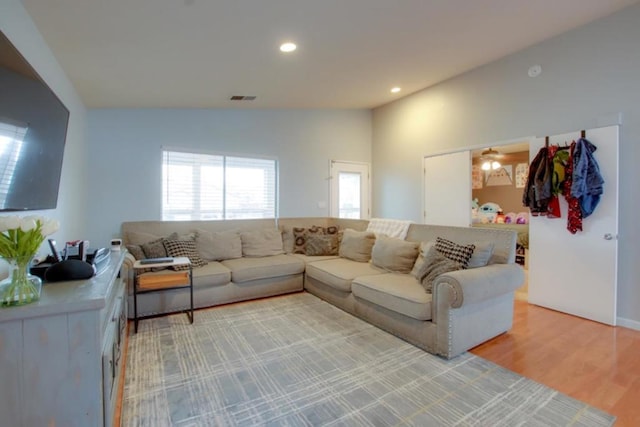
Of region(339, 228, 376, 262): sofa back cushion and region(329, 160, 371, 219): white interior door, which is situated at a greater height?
region(329, 160, 371, 219): white interior door

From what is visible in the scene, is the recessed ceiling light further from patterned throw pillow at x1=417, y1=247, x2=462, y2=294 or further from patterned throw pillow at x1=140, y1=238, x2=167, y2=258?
patterned throw pillow at x1=140, y1=238, x2=167, y2=258

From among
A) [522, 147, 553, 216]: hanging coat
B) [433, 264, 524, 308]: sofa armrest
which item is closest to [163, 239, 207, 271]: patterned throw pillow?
[433, 264, 524, 308]: sofa armrest

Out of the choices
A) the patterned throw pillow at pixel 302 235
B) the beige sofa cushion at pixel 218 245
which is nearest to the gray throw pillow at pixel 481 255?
the patterned throw pillow at pixel 302 235

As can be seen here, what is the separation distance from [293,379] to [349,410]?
0.48 metres

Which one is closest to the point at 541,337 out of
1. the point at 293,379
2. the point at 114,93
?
the point at 293,379

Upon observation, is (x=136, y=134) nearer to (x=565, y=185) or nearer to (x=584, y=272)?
(x=565, y=185)

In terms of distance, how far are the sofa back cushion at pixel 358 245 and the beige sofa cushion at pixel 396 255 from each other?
382 millimetres

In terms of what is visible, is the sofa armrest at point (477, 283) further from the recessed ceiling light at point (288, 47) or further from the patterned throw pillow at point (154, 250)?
the patterned throw pillow at point (154, 250)

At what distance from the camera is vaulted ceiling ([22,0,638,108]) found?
208cm

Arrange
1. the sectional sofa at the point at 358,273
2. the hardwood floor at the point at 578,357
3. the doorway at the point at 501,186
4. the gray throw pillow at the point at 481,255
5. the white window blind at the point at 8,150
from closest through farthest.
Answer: the white window blind at the point at 8,150, the hardwood floor at the point at 578,357, the sectional sofa at the point at 358,273, the gray throw pillow at the point at 481,255, the doorway at the point at 501,186

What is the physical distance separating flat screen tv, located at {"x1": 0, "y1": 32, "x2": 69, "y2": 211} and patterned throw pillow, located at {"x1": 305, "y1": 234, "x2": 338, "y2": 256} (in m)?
2.94

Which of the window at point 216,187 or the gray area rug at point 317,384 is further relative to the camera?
the window at point 216,187

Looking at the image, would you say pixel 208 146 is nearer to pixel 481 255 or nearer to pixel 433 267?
pixel 433 267

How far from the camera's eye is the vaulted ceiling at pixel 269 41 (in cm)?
208
